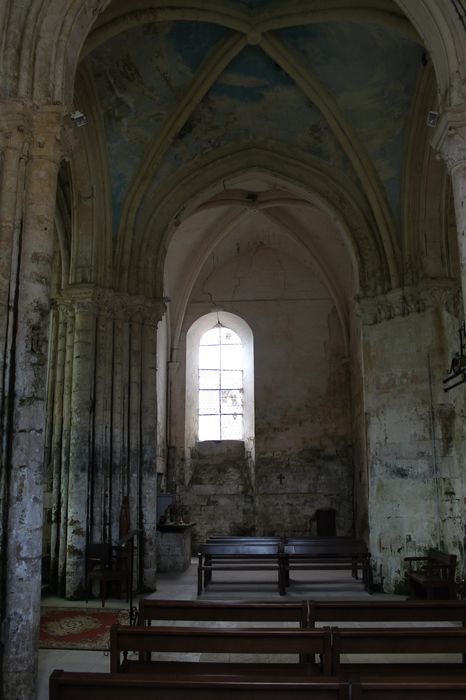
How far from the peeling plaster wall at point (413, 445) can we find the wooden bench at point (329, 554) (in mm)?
288

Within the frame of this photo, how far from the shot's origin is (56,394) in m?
11.8

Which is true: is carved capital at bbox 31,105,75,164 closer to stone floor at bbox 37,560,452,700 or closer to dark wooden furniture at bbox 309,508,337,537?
stone floor at bbox 37,560,452,700

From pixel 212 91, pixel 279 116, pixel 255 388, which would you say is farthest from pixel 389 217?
pixel 255 388

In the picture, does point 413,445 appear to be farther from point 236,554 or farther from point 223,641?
point 223,641

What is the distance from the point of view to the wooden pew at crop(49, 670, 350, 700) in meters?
3.20

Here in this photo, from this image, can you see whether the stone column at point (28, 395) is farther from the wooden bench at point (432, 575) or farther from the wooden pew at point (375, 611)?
the wooden bench at point (432, 575)

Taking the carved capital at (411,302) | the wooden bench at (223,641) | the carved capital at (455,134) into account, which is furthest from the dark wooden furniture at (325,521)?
the wooden bench at (223,641)

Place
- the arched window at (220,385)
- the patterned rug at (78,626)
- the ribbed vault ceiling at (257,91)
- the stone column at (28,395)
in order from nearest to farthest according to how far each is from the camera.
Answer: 1. the stone column at (28,395)
2. the patterned rug at (78,626)
3. the ribbed vault ceiling at (257,91)
4. the arched window at (220,385)

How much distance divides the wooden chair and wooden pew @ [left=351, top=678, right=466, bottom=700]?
7607 mm

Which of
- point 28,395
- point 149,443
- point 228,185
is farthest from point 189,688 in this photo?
point 228,185

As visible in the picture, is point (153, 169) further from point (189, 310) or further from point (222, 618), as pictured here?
point (222, 618)

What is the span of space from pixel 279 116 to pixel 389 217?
286 cm

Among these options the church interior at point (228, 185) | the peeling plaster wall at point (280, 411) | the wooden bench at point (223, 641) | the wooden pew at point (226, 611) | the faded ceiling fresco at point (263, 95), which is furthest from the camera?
the peeling plaster wall at point (280, 411)

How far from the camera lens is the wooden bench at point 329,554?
38.1 ft
